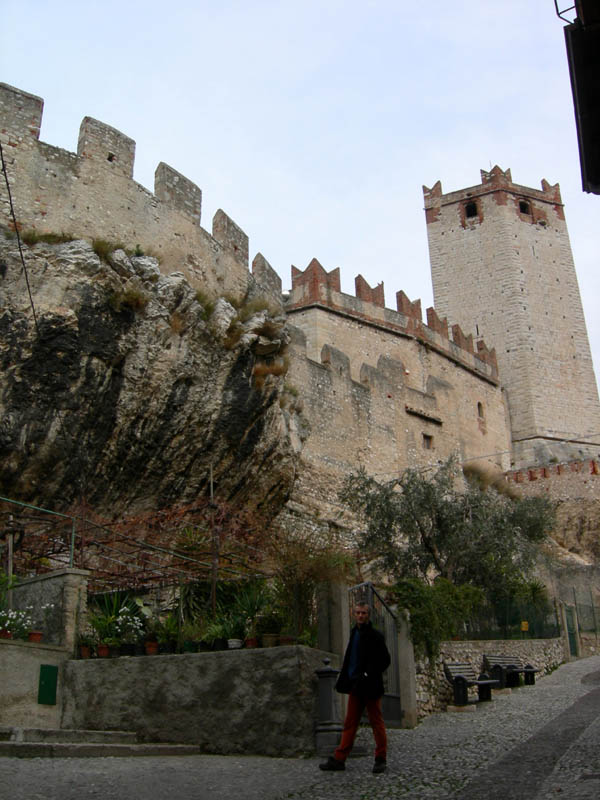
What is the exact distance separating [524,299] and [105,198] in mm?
26806

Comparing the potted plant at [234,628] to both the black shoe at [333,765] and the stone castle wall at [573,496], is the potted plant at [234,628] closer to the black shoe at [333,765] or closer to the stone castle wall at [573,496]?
the black shoe at [333,765]

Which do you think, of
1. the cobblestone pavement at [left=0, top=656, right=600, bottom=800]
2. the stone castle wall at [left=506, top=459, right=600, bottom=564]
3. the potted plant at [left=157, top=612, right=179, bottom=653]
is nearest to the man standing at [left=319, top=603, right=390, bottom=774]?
the cobblestone pavement at [left=0, top=656, right=600, bottom=800]

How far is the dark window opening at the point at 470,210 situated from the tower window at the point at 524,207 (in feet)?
7.09

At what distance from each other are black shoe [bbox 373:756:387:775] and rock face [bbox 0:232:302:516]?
8.16 metres

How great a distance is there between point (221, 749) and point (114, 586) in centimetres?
372

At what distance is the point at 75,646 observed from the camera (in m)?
8.40

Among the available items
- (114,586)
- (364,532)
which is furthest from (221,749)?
(364,532)

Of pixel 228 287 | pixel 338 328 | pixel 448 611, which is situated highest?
pixel 338 328

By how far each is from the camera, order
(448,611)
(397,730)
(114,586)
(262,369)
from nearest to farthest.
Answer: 1. (397,730)
2. (114,586)
3. (448,611)
4. (262,369)

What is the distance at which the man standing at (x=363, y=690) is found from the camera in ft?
20.1

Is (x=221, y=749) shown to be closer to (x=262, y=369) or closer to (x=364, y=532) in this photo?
(x=262, y=369)

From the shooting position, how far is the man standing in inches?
241

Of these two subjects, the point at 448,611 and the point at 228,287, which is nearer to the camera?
the point at 448,611

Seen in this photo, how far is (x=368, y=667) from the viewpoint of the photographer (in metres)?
6.19
